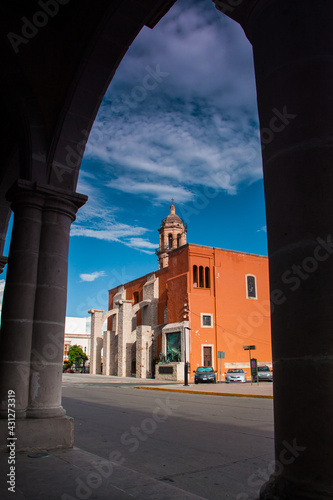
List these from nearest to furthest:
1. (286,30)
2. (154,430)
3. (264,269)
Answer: (286,30) < (154,430) < (264,269)

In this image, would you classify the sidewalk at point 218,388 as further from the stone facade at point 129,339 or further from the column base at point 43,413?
the column base at point 43,413

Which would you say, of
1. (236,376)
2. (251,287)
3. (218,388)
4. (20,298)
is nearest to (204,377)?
(236,376)

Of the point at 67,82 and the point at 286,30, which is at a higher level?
the point at 67,82

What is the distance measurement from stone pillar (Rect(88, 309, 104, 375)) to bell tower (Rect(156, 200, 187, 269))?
1195 centimetres

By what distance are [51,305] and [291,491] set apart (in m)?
4.24

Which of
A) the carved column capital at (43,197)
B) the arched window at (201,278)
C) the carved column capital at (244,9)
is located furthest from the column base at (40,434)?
the arched window at (201,278)

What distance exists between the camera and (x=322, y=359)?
1910 mm

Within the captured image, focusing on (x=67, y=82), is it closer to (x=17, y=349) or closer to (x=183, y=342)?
(x=17, y=349)

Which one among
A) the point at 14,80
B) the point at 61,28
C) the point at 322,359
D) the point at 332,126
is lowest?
the point at 322,359

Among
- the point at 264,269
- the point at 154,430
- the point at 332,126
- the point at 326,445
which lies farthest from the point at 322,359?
the point at 264,269

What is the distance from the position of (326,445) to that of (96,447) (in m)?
4.46

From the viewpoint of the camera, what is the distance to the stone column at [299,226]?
1.89 meters

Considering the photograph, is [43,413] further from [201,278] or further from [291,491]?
[201,278]

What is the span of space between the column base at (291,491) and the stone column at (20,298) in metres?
3.89
